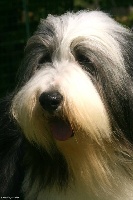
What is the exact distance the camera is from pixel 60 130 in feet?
9.98

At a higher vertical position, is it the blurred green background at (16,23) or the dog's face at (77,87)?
the blurred green background at (16,23)

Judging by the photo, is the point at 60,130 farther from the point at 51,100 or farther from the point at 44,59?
the point at 44,59

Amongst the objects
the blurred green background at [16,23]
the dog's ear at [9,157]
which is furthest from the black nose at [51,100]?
the blurred green background at [16,23]

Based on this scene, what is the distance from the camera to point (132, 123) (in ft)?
10.5

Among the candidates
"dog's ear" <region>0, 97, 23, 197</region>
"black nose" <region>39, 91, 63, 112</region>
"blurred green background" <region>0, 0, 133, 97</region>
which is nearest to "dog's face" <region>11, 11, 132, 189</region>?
"black nose" <region>39, 91, 63, 112</region>

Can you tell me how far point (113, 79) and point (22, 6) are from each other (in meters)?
4.19

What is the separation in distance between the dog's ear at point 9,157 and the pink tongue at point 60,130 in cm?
57

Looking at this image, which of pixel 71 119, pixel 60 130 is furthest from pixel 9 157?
pixel 71 119

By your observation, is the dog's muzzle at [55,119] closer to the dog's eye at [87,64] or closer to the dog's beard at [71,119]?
the dog's beard at [71,119]

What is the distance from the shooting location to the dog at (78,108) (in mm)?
2945

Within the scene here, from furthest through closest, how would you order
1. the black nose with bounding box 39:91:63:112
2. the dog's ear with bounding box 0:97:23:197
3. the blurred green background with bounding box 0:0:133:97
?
the blurred green background with bounding box 0:0:133:97
the dog's ear with bounding box 0:97:23:197
the black nose with bounding box 39:91:63:112

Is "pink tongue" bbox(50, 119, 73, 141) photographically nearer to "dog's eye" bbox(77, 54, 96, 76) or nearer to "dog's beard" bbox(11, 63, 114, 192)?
"dog's beard" bbox(11, 63, 114, 192)

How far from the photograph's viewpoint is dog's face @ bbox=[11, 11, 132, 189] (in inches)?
115

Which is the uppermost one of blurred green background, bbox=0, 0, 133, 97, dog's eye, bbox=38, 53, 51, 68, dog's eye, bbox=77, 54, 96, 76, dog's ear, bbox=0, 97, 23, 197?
blurred green background, bbox=0, 0, 133, 97
